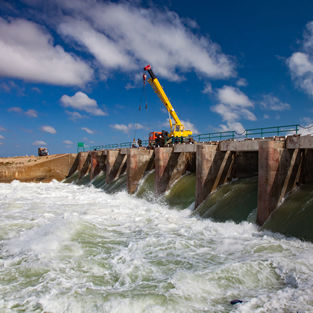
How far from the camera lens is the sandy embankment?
35.2m

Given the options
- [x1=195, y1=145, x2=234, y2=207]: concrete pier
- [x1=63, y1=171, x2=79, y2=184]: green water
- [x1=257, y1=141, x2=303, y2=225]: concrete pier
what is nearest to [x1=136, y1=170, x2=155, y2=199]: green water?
[x1=195, y1=145, x2=234, y2=207]: concrete pier

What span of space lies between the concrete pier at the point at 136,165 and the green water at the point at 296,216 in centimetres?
1334

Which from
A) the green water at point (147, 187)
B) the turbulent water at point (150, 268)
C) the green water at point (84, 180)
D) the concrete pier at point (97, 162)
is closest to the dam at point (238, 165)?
the green water at point (147, 187)

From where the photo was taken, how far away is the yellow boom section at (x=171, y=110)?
2838 centimetres

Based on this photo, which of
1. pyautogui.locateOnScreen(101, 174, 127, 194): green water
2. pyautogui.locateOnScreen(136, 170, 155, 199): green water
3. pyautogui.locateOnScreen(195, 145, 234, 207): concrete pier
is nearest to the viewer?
pyautogui.locateOnScreen(195, 145, 234, 207): concrete pier

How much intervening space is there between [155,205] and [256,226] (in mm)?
8106

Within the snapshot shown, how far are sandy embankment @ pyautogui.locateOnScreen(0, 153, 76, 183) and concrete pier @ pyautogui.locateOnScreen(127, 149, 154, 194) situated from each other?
1779cm

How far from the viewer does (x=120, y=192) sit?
77.9 feet

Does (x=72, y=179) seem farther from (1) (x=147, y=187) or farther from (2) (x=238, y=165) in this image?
(2) (x=238, y=165)

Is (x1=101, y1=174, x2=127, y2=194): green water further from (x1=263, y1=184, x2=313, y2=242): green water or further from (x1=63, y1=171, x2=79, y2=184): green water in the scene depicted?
(x1=263, y1=184, x2=313, y2=242): green water

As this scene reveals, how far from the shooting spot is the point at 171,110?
29203 mm

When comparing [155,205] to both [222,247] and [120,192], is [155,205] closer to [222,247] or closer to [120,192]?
[120,192]

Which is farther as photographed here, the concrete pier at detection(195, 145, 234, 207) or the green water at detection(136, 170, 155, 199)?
the green water at detection(136, 170, 155, 199)

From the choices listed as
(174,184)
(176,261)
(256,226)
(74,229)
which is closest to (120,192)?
(174,184)
